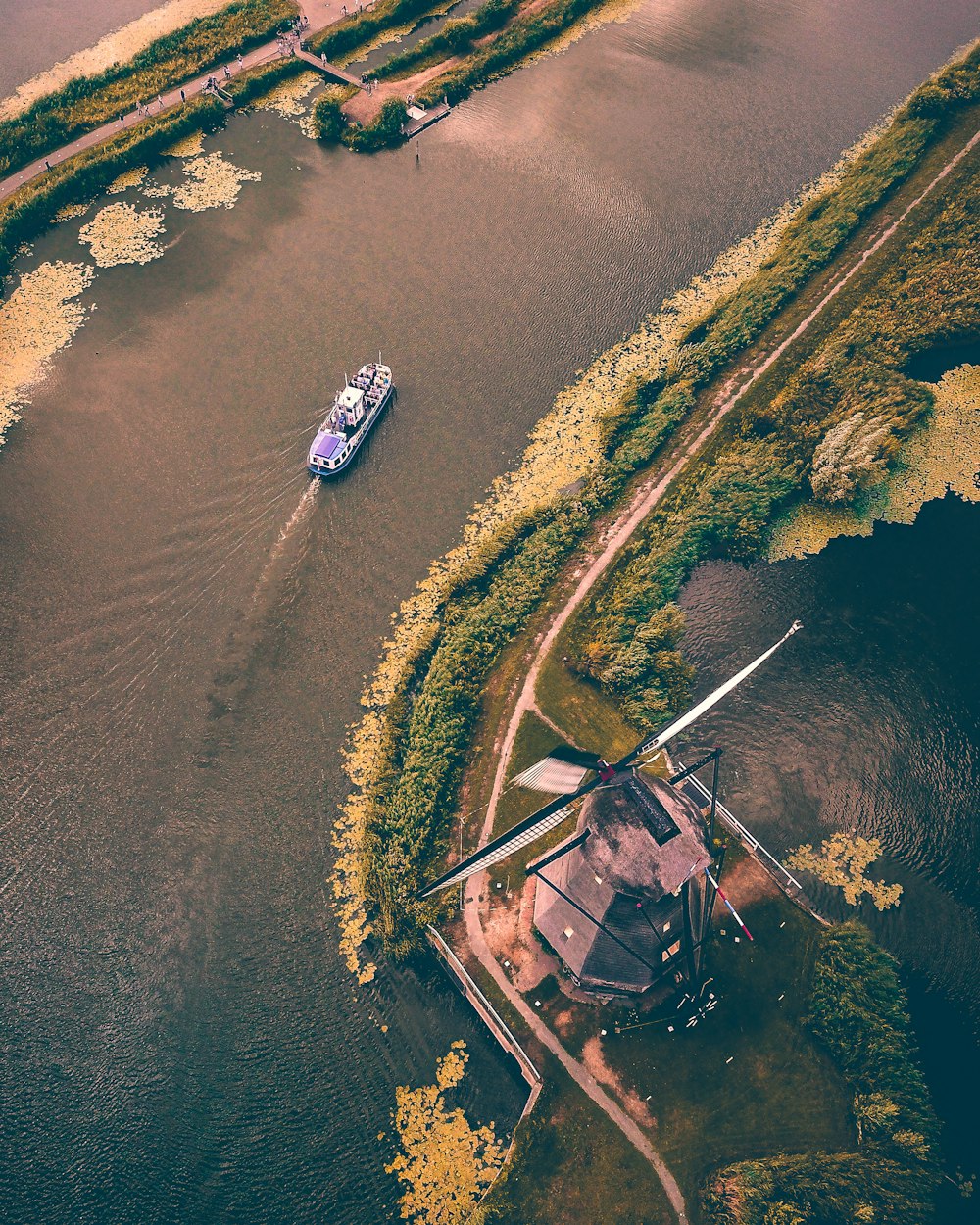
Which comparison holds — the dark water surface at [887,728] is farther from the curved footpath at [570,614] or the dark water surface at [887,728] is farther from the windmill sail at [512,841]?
the windmill sail at [512,841]

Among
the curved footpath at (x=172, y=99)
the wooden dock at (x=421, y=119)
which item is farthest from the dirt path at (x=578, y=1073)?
the curved footpath at (x=172, y=99)

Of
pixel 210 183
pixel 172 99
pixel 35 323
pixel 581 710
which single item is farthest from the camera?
pixel 172 99

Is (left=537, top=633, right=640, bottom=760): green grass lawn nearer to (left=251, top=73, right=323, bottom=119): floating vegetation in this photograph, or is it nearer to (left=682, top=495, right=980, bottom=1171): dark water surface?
(left=682, top=495, right=980, bottom=1171): dark water surface

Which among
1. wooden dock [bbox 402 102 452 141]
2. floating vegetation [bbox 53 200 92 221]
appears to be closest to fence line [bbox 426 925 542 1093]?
floating vegetation [bbox 53 200 92 221]

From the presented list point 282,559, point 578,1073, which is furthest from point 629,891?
point 282,559

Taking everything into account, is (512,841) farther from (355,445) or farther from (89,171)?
(89,171)

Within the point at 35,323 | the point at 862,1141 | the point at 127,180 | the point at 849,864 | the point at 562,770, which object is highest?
the point at 127,180
